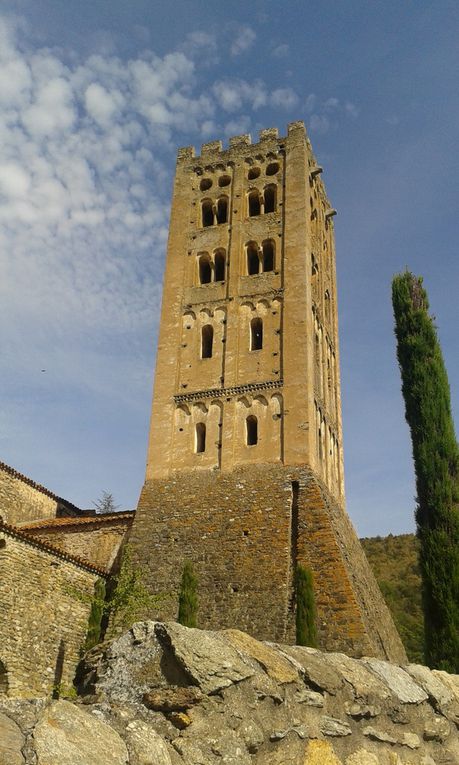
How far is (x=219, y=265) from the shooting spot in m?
25.0

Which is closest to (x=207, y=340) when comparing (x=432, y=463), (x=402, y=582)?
(x=432, y=463)

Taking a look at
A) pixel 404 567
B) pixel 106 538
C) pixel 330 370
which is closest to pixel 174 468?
pixel 106 538

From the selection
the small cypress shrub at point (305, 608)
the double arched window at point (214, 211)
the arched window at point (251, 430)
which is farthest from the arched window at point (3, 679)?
the double arched window at point (214, 211)

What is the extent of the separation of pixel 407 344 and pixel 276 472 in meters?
5.54

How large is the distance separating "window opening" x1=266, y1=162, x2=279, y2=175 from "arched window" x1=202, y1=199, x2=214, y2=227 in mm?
2593

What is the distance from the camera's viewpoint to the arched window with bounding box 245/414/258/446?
68.6 ft

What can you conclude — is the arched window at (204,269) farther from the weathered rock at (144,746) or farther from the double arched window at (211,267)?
the weathered rock at (144,746)

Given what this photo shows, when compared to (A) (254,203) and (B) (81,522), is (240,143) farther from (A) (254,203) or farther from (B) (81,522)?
(B) (81,522)

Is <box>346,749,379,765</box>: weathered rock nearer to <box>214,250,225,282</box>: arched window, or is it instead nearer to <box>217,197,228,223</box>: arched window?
<box>214,250,225,282</box>: arched window

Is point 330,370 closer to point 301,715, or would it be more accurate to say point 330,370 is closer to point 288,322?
point 288,322

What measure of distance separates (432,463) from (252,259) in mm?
10904

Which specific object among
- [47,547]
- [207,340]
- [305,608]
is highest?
[207,340]

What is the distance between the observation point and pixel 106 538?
2078 cm

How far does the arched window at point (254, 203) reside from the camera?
26.1m
